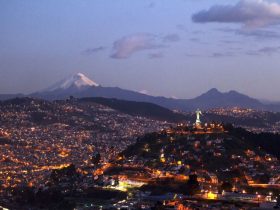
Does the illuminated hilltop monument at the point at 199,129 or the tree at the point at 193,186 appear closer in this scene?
the tree at the point at 193,186

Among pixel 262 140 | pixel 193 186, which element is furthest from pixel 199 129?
pixel 193 186

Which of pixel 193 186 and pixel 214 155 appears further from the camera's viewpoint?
pixel 214 155

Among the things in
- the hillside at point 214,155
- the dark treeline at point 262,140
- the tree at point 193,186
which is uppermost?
the dark treeline at point 262,140

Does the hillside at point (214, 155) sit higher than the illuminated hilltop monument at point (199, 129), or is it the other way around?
the illuminated hilltop monument at point (199, 129)

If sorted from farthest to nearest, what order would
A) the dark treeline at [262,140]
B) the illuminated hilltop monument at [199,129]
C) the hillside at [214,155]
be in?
the illuminated hilltop monument at [199,129] < the dark treeline at [262,140] < the hillside at [214,155]

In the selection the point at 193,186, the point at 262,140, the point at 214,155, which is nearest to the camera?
the point at 193,186

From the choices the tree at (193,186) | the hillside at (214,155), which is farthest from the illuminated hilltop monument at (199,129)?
the tree at (193,186)

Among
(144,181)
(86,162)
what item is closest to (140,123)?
(86,162)

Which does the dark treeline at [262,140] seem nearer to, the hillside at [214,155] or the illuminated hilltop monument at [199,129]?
the hillside at [214,155]

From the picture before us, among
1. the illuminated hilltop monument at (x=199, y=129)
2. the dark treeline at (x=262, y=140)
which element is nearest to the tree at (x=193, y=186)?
the dark treeline at (x=262, y=140)

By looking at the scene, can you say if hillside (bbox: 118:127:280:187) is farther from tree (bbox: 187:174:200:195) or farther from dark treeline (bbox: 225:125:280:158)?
tree (bbox: 187:174:200:195)

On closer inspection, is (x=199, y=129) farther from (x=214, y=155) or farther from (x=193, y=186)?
(x=193, y=186)

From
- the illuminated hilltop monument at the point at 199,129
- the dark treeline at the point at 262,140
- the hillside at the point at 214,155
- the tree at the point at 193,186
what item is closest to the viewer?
the tree at the point at 193,186
